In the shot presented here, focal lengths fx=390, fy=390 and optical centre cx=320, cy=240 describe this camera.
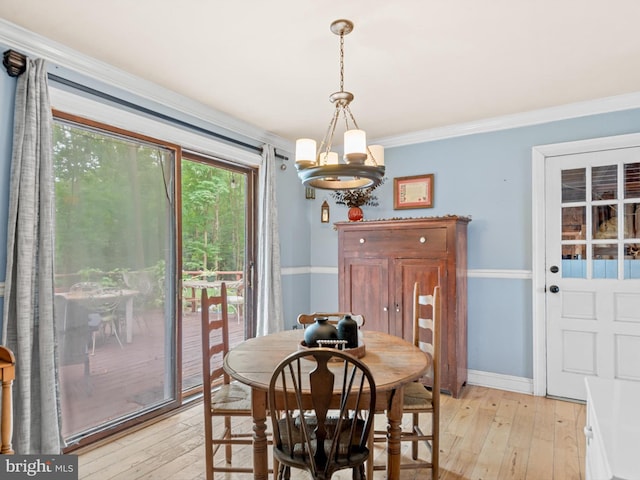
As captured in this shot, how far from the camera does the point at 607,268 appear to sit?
312cm

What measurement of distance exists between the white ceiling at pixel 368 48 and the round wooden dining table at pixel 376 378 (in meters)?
1.74

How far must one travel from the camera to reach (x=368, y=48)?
2311 millimetres

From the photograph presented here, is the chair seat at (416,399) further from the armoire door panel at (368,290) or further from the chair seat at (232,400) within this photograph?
the armoire door panel at (368,290)

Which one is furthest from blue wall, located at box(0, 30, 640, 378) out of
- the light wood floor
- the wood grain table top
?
the wood grain table top

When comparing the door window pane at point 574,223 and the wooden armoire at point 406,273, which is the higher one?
the door window pane at point 574,223

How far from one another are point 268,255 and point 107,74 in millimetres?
1971

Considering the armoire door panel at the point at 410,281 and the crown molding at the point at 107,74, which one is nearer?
the crown molding at the point at 107,74

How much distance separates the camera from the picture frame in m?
3.92

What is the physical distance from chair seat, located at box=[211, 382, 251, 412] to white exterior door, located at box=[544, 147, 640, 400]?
2.66 metres

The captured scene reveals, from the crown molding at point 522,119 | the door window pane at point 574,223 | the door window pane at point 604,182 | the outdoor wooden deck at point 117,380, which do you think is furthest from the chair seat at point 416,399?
the crown molding at point 522,119

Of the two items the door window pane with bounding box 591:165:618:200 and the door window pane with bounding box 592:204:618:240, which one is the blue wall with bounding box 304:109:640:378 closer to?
the door window pane with bounding box 591:165:618:200

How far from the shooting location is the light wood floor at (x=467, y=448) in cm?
221

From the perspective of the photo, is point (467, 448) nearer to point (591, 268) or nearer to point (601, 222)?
point (591, 268)

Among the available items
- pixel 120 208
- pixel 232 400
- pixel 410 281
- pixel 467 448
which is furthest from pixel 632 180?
pixel 120 208
